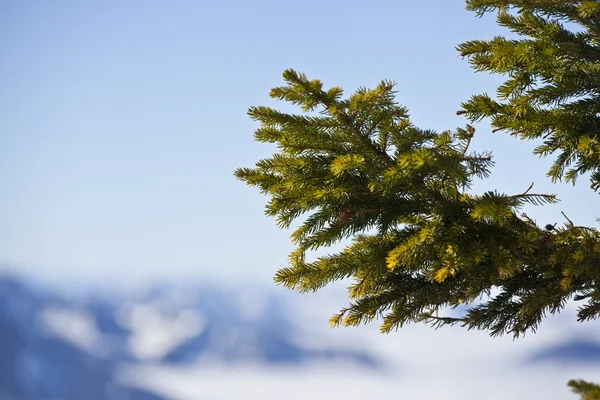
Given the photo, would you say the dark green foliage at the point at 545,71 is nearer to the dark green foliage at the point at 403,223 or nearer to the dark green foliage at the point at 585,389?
the dark green foliage at the point at 403,223

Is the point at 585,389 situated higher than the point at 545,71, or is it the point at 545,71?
the point at 545,71

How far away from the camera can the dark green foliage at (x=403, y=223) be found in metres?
1.35

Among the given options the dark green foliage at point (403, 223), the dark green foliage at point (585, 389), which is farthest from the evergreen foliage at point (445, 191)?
the dark green foliage at point (585, 389)

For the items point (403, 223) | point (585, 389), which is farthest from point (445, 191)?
point (585, 389)

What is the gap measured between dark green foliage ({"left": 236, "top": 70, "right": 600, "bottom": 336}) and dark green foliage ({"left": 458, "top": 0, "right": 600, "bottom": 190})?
230mm

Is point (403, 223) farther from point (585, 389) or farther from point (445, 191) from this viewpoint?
point (585, 389)

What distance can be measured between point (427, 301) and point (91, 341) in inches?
731

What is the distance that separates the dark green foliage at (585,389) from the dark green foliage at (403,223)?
1.23 ft

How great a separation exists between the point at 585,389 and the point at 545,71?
0.96 metres

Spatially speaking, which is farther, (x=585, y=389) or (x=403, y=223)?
(x=403, y=223)

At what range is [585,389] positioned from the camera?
102cm

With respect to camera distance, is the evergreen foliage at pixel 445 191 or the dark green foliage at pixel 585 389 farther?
the evergreen foliage at pixel 445 191

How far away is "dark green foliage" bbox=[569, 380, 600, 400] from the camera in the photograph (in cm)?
98

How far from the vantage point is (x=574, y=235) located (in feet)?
5.16
